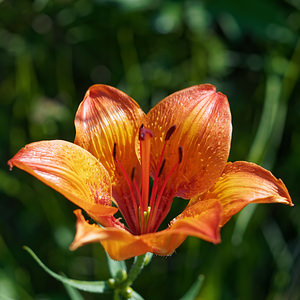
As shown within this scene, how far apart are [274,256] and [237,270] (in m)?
0.22

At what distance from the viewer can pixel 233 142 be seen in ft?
7.93

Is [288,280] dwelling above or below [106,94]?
below

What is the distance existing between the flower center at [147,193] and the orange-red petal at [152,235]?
0.20 meters

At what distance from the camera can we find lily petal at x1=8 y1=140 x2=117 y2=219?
1142 mm

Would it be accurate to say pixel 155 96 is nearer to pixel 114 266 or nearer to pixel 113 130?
pixel 113 130

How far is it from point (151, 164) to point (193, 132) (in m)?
0.21

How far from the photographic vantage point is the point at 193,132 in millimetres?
1458

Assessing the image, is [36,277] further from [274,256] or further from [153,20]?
[153,20]

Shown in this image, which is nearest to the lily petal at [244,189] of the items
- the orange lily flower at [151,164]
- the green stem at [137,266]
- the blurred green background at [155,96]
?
the orange lily flower at [151,164]

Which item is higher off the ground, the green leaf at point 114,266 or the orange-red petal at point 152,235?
the orange-red petal at point 152,235

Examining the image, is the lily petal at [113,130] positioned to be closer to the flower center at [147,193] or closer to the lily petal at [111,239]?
the flower center at [147,193]

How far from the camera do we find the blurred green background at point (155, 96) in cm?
217

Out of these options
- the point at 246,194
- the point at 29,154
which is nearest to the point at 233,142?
the point at 246,194

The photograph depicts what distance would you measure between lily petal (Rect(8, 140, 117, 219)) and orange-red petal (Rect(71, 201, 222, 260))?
8 centimetres
